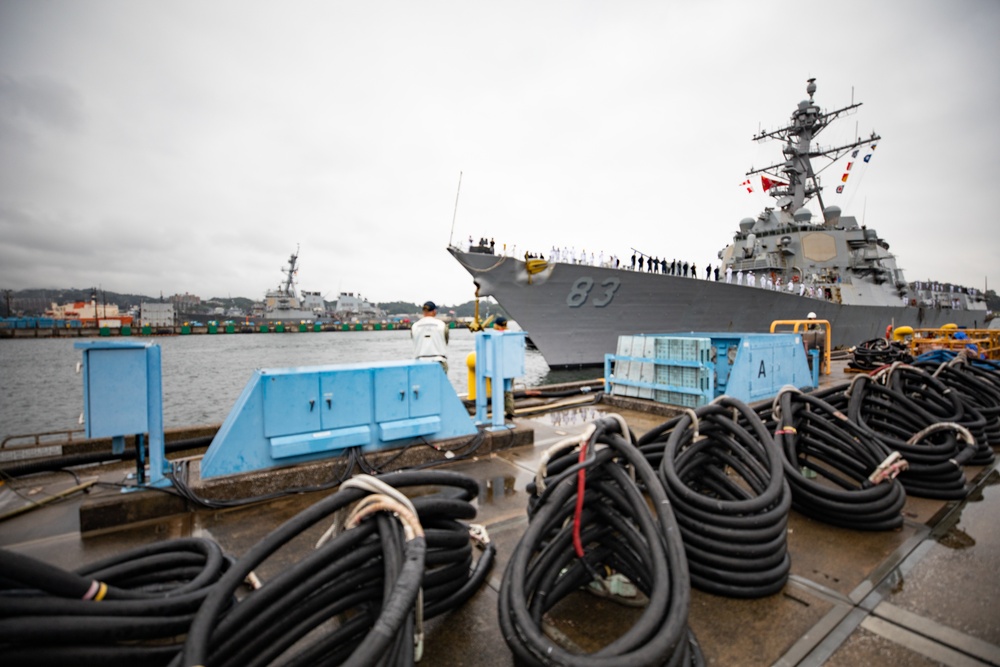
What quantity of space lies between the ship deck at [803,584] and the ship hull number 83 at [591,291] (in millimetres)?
12322

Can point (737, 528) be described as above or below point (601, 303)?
below

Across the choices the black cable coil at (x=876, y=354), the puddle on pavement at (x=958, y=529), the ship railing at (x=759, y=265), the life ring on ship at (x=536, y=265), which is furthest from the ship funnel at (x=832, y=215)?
the puddle on pavement at (x=958, y=529)

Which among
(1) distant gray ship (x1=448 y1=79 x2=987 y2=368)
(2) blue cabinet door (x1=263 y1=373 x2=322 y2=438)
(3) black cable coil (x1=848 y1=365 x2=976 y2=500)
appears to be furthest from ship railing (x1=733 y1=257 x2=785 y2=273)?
(2) blue cabinet door (x1=263 y1=373 x2=322 y2=438)

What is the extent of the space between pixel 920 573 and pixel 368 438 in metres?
3.82

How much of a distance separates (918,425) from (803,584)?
2.52 meters

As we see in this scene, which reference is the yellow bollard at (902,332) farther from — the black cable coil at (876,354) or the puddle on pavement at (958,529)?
the puddle on pavement at (958,529)

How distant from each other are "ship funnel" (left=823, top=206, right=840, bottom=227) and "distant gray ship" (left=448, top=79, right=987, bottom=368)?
6 cm

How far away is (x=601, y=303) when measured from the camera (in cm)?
1650

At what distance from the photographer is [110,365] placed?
3205 mm

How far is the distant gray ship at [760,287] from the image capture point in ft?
52.2

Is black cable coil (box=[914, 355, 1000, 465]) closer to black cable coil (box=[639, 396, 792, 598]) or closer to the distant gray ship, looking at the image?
black cable coil (box=[639, 396, 792, 598])

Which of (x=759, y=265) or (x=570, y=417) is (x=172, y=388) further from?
(x=759, y=265)

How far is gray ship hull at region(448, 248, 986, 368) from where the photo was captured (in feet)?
51.2

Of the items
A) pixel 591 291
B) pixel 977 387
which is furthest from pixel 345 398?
pixel 591 291
